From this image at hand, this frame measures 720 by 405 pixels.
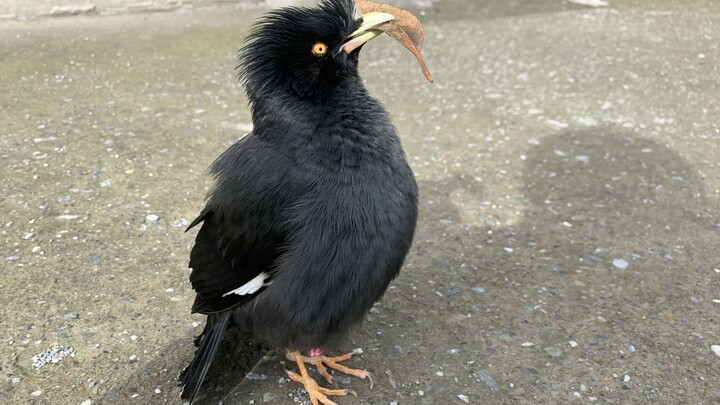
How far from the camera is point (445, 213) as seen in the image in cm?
445

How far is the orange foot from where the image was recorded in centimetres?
295

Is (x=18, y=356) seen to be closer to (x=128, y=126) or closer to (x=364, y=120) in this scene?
(x=364, y=120)

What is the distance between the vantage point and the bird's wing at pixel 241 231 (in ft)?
9.00

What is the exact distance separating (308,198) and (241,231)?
33cm

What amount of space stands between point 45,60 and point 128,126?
175 centimetres

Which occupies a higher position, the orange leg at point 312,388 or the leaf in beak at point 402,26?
the leaf in beak at point 402,26

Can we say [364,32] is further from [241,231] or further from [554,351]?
[554,351]

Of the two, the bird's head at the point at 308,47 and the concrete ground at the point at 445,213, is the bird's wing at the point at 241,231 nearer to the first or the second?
the bird's head at the point at 308,47

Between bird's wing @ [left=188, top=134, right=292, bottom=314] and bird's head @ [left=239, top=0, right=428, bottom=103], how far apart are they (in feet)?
0.96

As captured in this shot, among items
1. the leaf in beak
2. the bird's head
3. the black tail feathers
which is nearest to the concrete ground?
the black tail feathers

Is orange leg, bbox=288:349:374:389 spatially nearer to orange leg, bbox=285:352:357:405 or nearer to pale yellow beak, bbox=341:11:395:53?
orange leg, bbox=285:352:357:405

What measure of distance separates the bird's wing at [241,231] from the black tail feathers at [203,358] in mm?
82

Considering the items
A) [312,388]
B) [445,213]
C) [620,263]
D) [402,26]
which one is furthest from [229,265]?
[620,263]

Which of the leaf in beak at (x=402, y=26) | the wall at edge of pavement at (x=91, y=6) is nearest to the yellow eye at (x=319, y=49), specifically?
the leaf in beak at (x=402, y=26)
